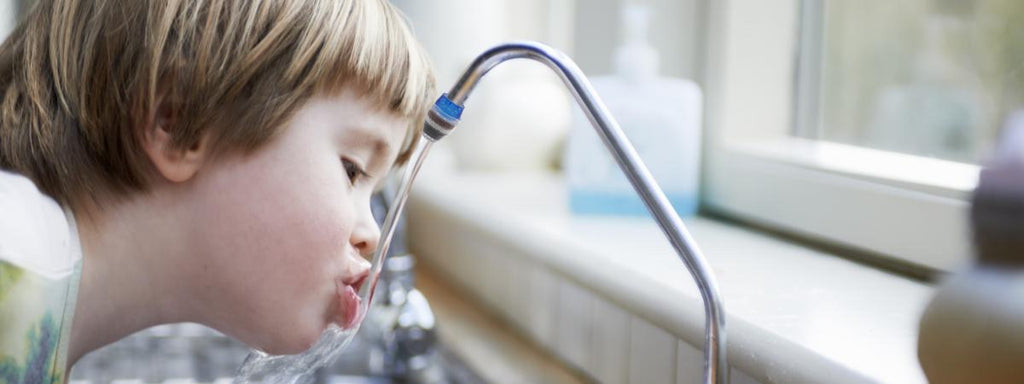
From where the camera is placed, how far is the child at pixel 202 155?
75 cm

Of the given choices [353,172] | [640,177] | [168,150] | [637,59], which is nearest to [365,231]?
[353,172]

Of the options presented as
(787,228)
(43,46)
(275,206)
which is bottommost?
(787,228)

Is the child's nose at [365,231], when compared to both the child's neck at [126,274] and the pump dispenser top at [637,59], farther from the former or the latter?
the pump dispenser top at [637,59]

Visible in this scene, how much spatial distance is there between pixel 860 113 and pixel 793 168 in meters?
0.08

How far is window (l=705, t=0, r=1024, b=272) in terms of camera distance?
89 cm

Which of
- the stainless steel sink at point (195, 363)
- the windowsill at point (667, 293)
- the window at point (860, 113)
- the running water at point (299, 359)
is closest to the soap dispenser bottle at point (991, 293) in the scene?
the windowsill at point (667, 293)

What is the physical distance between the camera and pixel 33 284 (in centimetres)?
68

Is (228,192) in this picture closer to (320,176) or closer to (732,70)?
(320,176)

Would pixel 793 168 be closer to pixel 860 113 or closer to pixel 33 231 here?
pixel 860 113

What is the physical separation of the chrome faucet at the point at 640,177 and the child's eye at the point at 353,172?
8.1 inches

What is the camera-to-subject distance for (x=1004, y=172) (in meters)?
0.47

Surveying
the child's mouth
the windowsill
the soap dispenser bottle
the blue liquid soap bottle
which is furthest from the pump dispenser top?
the soap dispenser bottle

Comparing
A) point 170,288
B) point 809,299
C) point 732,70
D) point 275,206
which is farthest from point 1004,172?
point 732,70

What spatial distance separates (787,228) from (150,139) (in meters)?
0.57
